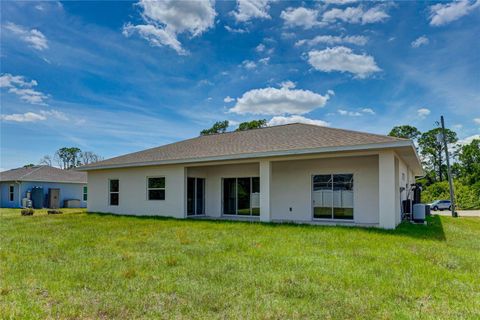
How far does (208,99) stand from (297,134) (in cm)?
675

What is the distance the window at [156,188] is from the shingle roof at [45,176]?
15089mm

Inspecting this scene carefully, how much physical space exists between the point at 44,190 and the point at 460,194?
42.2 m

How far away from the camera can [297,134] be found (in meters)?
15.6

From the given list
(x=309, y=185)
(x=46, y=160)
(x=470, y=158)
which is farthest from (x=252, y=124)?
(x=46, y=160)

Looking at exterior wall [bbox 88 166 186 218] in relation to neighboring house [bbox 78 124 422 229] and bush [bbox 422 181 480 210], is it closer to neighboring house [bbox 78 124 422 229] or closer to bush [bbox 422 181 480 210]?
neighboring house [bbox 78 124 422 229]

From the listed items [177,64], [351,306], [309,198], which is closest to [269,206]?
[309,198]

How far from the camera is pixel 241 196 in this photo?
16.4 meters

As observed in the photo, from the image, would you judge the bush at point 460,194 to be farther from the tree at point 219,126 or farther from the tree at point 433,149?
the tree at point 219,126

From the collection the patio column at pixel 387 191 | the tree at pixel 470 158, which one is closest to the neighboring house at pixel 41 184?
the patio column at pixel 387 191

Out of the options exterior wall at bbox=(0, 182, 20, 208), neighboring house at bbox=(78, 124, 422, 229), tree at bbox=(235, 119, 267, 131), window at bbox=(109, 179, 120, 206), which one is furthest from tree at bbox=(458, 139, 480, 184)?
exterior wall at bbox=(0, 182, 20, 208)

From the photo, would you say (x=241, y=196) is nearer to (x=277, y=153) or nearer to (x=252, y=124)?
(x=277, y=153)

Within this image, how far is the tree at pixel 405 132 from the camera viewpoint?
55.0m

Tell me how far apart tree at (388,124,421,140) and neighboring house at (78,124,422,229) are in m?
43.5

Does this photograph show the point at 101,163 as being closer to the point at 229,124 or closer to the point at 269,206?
the point at 269,206
